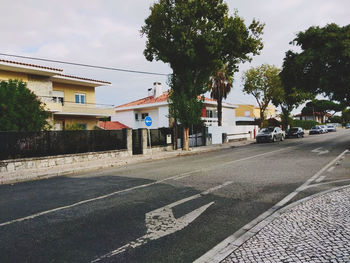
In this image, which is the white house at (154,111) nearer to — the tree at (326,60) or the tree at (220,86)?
the tree at (220,86)

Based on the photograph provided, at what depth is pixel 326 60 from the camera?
64.6 feet

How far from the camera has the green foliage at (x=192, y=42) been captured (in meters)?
17.5

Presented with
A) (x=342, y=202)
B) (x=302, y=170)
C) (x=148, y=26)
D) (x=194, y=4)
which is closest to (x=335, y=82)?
(x=194, y=4)

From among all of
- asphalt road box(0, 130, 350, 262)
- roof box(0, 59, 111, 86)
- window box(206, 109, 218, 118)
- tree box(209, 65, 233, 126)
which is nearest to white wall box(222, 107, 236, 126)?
window box(206, 109, 218, 118)

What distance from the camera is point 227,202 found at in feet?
18.1

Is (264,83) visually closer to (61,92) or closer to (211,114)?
(211,114)

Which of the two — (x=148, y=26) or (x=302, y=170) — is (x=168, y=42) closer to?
(x=148, y=26)

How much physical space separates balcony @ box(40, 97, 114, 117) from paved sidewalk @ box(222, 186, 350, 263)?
21.1 metres

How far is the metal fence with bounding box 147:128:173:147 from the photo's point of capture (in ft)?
64.0

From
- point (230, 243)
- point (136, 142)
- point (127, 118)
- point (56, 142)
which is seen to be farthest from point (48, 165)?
point (127, 118)

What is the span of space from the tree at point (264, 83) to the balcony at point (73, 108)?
2351 cm

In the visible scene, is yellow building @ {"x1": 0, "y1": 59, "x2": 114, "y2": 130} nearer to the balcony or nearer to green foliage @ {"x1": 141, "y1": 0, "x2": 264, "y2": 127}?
the balcony

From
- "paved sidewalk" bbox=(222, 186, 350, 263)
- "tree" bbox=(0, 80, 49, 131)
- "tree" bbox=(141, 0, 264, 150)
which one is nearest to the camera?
"paved sidewalk" bbox=(222, 186, 350, 263)

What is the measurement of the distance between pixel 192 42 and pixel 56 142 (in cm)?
1129
